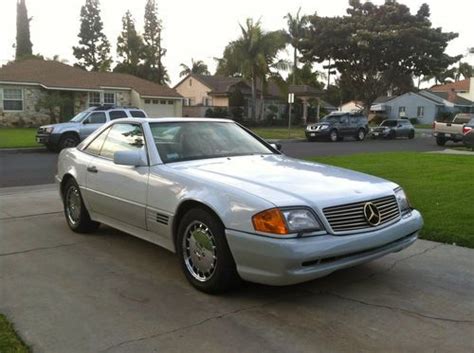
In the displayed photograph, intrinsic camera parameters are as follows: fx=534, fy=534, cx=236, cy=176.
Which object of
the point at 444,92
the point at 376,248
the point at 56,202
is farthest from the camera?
the point at 444,92

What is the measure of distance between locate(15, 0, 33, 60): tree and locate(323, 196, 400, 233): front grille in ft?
182

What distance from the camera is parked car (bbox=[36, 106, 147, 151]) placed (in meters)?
19.2

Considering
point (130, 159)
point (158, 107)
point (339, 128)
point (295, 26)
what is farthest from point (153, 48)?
point (130, 159)

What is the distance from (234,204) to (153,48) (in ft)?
191

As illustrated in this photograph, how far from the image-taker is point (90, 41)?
68.1 m


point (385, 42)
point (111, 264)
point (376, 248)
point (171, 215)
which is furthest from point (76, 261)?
point (385, 42)

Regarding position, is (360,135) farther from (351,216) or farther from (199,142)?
(351,216)

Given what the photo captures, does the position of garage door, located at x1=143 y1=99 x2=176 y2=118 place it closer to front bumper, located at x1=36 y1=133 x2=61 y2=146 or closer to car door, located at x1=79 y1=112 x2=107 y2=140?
car door, located at x1=79 y1=112 x2=107 y2=140

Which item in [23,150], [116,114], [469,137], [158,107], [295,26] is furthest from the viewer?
[295,26]

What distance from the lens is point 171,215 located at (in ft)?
15.4

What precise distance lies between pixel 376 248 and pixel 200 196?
4.87 ft

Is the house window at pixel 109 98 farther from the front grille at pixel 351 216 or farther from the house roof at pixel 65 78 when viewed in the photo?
the front grille at pixel 351 216

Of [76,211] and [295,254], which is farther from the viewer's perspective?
[76,211]

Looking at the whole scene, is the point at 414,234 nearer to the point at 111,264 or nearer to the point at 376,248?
the point at 376,248
